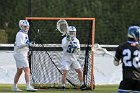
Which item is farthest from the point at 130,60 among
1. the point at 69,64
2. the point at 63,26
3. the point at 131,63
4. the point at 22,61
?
the point at 63,26

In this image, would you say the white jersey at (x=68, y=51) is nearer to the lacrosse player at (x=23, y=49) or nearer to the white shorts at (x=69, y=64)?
the white shorts at (x=69, y=64)

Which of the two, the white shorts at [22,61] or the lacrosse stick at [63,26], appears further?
the lacrosse stick at [63,26]

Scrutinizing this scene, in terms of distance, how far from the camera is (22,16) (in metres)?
19.1

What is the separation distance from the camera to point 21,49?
1445cm

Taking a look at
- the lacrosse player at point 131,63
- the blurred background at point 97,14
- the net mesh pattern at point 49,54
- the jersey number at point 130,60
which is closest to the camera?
the lacrosse player at point 131,63

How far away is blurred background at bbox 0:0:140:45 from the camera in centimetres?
1894

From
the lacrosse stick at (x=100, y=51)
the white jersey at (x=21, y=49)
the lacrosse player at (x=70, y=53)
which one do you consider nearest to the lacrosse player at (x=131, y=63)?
the white jersey at (x=21, y=49)

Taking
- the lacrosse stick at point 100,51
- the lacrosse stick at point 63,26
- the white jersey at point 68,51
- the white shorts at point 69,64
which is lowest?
the white shorts at point 69,64

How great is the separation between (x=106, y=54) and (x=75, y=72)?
239 cm

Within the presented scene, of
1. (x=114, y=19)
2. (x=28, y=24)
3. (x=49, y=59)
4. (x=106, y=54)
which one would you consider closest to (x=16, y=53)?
(x=28, y=24)

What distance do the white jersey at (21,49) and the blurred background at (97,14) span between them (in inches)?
168

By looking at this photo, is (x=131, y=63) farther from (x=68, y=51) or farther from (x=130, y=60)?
(x=68, y=51)

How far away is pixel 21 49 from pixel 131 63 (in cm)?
488

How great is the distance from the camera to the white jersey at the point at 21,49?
46.9 ft
